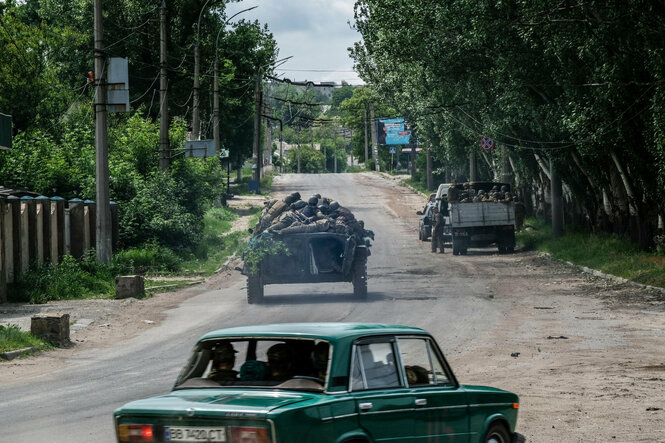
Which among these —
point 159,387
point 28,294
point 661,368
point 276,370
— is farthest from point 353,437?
point 28,294

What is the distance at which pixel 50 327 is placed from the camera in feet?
58.3

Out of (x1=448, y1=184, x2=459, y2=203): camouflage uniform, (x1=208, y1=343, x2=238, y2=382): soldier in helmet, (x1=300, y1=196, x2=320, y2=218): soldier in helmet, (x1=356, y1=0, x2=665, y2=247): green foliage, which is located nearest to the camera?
(x1=208, y1=343, x2=238, y2=382): soldier in helmet

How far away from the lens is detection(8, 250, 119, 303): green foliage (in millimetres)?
24984

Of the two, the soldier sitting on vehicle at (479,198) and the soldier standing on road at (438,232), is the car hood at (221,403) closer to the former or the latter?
the soldier sitting on vehicle at (479,198)

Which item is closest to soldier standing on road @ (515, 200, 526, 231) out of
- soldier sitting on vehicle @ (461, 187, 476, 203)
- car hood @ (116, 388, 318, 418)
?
soldier sitting on vehicle @ (461, 187, 476, 203)

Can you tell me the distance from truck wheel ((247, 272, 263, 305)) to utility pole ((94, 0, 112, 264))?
592 cm

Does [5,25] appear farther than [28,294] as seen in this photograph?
Yes

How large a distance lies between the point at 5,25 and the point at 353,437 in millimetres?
47602

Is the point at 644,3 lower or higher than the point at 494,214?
higher

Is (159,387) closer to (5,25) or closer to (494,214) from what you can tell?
(494,214)

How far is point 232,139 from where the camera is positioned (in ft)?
269

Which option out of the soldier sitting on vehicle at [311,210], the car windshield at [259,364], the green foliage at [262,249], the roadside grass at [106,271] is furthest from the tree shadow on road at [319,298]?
the car windshield at [259,364]

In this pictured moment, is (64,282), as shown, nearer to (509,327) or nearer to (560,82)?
(509,327)

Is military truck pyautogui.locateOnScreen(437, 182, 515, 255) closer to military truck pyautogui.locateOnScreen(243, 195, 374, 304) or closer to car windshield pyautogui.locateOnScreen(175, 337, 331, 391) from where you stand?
military truck pyautogui.locateOnScreen(243, 195, 374, 304)
